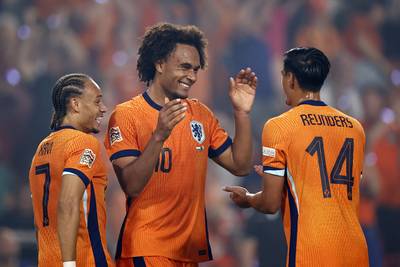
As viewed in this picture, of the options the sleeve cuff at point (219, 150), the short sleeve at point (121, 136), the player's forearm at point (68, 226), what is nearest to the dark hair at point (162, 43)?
the short sleeve at point (121, 136)

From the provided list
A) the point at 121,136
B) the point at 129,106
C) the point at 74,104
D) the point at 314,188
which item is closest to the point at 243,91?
the point at 129,106

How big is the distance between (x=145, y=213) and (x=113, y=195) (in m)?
4.79

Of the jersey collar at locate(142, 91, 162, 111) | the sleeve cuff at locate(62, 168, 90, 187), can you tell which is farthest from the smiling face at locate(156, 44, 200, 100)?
the sleeve cuff at locate(62, 168, 90, 187)

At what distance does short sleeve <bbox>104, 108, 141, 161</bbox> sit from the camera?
4.49m

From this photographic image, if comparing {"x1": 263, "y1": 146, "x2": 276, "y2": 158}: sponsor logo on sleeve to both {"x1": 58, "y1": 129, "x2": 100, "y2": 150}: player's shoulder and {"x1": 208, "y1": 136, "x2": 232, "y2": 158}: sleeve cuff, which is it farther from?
{"x1": 58, "y1": 129, "x2": 100, "y2": 150}: player's shoulder

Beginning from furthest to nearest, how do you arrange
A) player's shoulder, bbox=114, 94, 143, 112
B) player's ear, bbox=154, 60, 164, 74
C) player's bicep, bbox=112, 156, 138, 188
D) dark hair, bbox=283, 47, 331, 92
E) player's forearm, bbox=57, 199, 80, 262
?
player's ear, bbox=154, 60, 164, 74 < player's shoulder, bbox=114, 94, 143, 112 < player's bicep, bbox=112, 156, 138, 188 < dark hair, bbox=283, 47, 331, 92 < player's forearm, bbox=57, 199, 80, 262

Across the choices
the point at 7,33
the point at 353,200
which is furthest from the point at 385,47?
the point at 353,200

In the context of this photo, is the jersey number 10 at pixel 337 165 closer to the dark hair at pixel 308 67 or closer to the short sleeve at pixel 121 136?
the dark hair at pixel 308 67

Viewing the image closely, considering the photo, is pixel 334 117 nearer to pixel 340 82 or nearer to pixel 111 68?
pixel 340 82

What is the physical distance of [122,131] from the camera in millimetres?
4551

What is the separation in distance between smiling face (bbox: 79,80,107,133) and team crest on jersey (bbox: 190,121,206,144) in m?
0.62

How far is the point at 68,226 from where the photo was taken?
389 centimetres

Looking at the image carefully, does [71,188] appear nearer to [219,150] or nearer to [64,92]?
[64,92]

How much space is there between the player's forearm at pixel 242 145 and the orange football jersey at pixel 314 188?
0.59m
